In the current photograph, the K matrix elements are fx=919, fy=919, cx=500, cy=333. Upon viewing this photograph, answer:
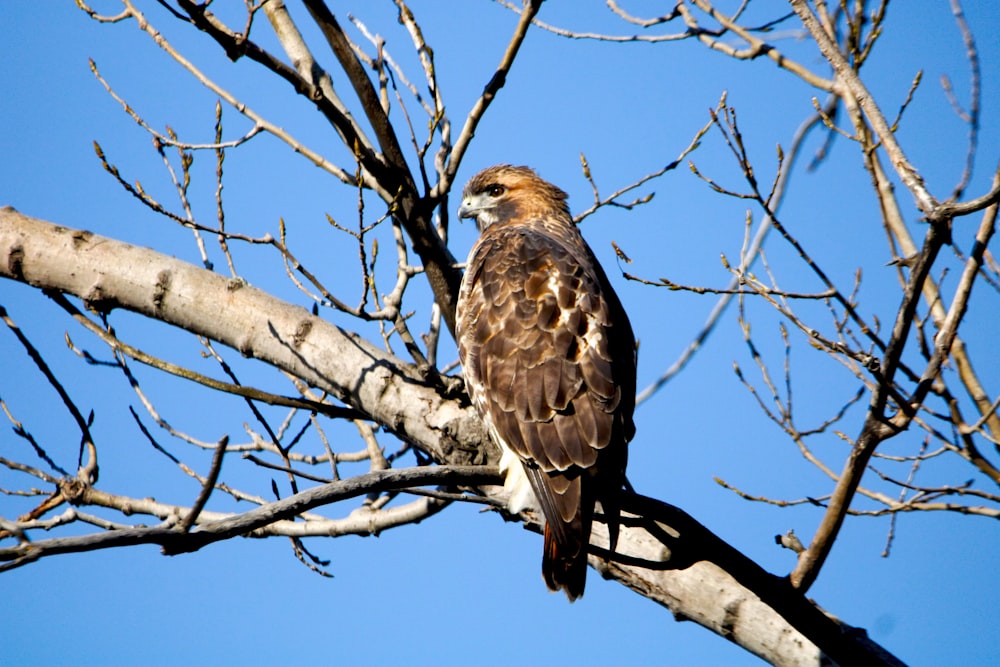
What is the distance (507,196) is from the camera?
582 cm

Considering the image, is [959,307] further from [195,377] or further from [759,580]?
[195,377]

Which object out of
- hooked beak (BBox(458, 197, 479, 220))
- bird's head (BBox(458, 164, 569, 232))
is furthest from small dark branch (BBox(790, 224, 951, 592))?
hooked beak (BBox(458, 197, 479, 220))

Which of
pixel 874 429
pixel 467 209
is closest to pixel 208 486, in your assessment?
pixel 874 429

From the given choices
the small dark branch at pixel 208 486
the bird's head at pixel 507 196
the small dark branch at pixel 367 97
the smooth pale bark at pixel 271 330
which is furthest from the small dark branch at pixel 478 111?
the small dark branch at pixel 208 486

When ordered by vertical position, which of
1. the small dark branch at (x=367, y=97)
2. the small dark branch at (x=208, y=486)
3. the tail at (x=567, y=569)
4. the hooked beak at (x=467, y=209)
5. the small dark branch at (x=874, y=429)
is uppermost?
the hooked beak at (x=467, y=209)

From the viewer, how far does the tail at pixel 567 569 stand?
11.3 feet

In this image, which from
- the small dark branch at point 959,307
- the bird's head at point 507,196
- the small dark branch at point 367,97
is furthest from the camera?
the bird's head at point 507,196

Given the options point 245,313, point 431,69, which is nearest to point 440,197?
point 431,69

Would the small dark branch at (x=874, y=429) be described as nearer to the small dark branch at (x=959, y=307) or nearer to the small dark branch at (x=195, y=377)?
the small dark branch at (x=959, y=307)

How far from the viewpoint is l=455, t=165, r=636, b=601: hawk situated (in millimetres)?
3568

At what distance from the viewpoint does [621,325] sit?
14.5 feet

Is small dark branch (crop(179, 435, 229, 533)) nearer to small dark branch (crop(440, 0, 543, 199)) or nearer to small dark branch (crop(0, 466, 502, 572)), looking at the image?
small dark branch (crop(0, 466, 502, 572))

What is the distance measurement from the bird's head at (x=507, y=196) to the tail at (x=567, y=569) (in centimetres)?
266

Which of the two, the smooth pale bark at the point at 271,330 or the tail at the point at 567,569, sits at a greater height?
the smooth pale bark at the point at 271,330
